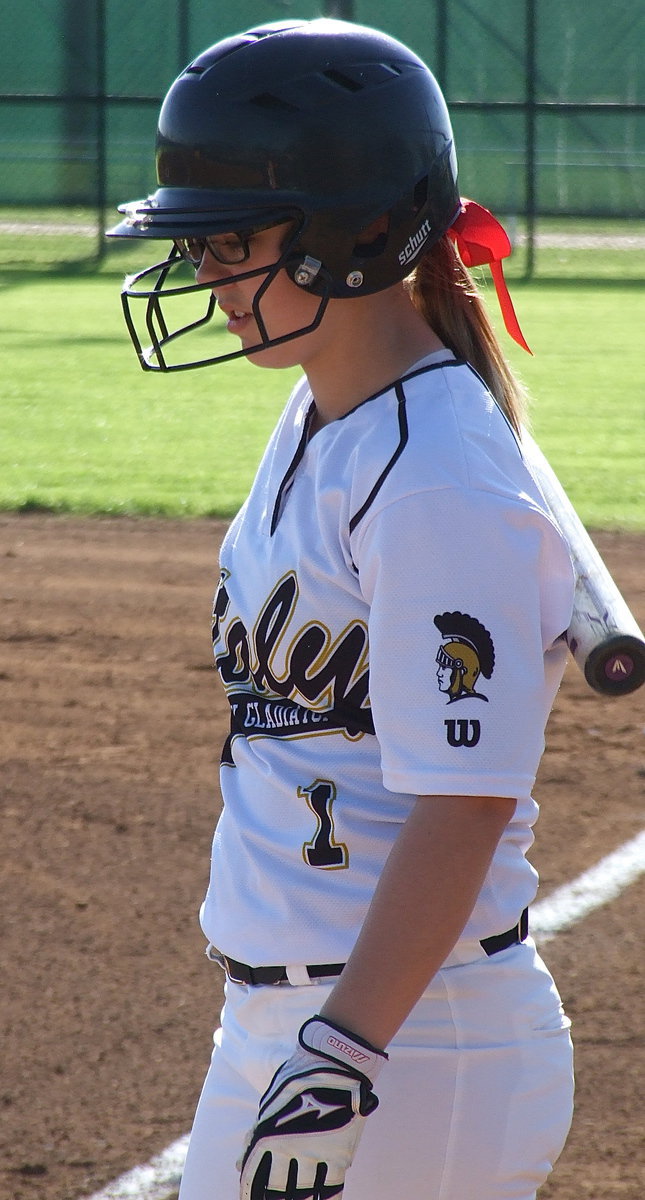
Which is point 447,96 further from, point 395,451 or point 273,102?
point 395,451

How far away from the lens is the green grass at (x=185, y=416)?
26.5 feet

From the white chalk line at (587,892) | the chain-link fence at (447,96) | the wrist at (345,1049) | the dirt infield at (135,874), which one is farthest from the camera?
the chain-link fence at (447,96)

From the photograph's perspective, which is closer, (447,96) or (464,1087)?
(464,1087)

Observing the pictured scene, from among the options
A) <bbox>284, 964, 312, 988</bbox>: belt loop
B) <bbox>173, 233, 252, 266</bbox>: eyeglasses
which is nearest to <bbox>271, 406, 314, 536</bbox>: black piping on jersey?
<bbox>173, 233, 252, 266</bbox>: eyeglasses

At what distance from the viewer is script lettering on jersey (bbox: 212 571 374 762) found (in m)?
1.60

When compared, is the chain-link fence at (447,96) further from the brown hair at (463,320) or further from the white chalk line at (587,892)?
the brown hair at (463,320)

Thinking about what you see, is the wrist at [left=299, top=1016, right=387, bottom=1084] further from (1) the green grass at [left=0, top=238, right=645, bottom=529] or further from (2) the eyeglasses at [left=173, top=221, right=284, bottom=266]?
(1) the green grass at [left=0, top=238, right=645, bottom=529]

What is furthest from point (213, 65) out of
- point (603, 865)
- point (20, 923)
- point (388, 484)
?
point (603, 865)

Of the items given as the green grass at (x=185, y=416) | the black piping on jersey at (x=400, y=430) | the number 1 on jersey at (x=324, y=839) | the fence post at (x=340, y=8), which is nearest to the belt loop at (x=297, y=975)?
the number 1 on jersey at (x=324, y=839)

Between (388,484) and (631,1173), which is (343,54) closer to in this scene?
(388,484)

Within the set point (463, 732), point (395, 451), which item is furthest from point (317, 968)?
point (395, 451)

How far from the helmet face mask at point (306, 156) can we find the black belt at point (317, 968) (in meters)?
0.67

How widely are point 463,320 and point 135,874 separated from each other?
260cm

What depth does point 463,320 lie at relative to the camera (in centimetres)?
174
